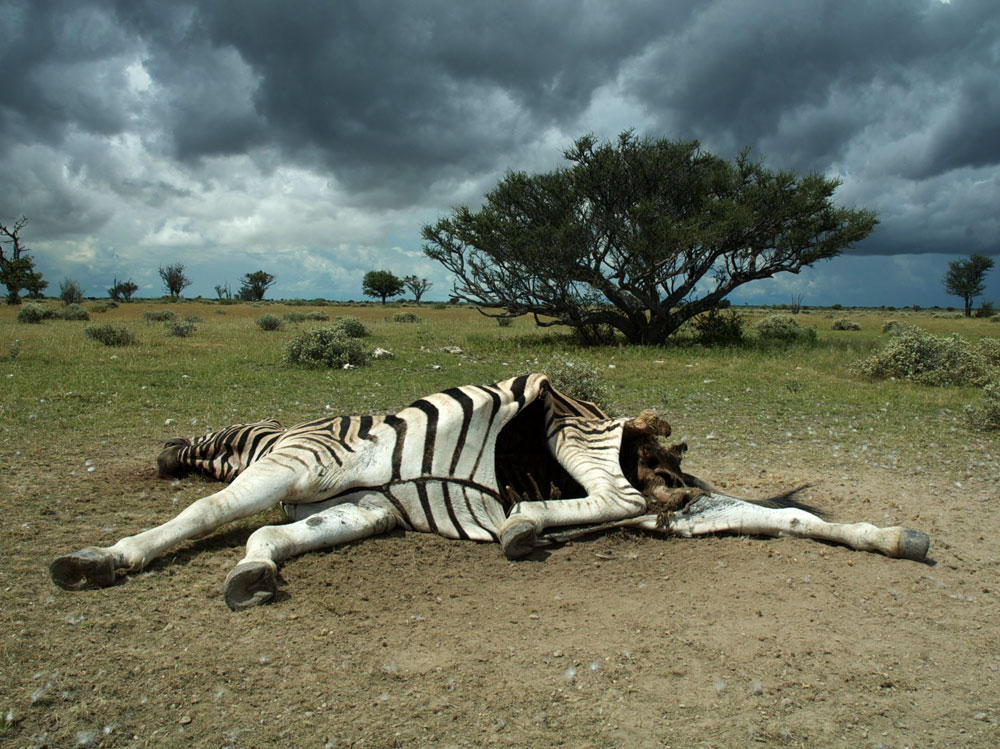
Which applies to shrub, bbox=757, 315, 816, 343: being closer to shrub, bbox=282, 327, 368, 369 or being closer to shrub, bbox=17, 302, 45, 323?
shrub, bbox=282, 327, 368, 369

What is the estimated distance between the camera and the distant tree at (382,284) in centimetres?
8662

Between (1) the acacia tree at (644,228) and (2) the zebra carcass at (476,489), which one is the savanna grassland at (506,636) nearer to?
(2) the zebra carcass at (476,489)

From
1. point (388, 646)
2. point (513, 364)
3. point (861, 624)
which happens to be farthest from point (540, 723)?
point (513, 364)

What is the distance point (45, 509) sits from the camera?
4848 mm

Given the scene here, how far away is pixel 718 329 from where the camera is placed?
23500 mm

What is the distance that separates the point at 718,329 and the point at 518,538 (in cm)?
2114

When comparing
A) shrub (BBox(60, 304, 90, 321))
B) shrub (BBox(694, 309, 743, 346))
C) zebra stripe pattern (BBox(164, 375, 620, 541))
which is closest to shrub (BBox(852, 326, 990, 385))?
shrub (BBox(694, 309, 743, 346))

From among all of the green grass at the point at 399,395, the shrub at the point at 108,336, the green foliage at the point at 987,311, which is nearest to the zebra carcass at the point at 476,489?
the green grass at the point at 399,395

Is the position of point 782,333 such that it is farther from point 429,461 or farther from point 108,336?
point 429,461

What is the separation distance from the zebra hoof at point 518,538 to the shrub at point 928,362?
12616 millimetres

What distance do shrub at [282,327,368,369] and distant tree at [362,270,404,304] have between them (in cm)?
7288

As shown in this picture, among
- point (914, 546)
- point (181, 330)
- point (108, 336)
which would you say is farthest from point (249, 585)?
point (181, 330)

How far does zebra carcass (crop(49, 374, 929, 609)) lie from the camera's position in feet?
12.8

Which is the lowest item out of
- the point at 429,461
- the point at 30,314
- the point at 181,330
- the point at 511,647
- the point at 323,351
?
the point at 511,647
